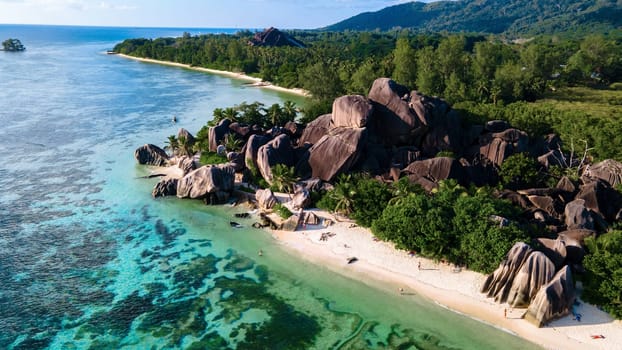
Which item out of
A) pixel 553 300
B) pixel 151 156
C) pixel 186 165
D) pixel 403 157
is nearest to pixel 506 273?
pixel 553 300

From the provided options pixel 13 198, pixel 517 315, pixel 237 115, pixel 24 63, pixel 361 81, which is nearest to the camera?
pixel 517 315

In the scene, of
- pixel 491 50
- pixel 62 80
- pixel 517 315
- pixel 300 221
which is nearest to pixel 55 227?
pixel 300 221

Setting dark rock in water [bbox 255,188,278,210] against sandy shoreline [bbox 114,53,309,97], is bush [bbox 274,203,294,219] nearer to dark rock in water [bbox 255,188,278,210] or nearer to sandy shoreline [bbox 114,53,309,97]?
dark rock in water [bbox 255,188,278,210]

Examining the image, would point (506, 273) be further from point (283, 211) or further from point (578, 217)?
point (283, 211)

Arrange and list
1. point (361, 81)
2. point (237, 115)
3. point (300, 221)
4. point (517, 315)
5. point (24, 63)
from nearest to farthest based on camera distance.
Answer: point (517, 315)
point (300, 221)
point (237, 115)
point (361, 81)
point (24, 63)

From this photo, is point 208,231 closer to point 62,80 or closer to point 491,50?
point 491,50

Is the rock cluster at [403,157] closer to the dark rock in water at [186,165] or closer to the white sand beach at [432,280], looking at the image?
the dark rock in water at [186,165]
